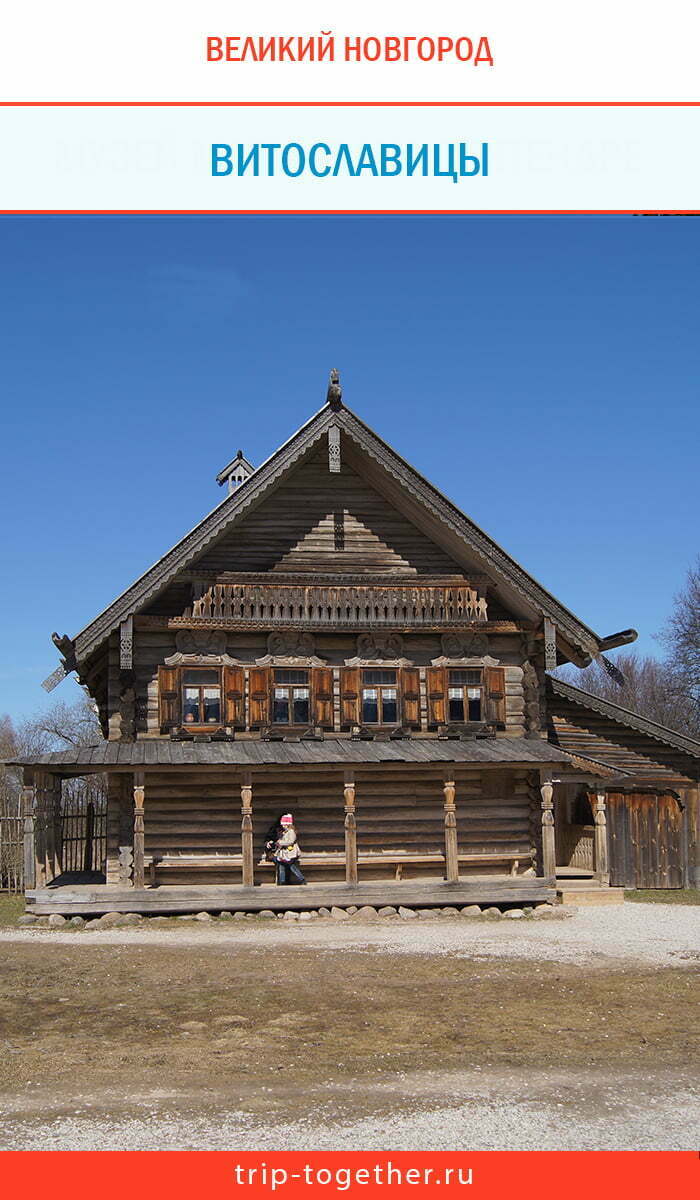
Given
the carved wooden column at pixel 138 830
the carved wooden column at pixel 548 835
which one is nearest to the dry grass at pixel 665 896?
the carved wooden column at pixel 548 835

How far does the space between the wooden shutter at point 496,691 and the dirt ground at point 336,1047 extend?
9167 millimetres

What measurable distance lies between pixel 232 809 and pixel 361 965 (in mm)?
9745

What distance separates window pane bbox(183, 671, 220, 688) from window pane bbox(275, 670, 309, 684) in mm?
1436

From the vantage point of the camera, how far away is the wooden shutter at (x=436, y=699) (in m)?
27.2

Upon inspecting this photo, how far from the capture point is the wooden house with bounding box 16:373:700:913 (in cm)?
2555

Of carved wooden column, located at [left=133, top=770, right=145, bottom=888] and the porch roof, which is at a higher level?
the porch roof

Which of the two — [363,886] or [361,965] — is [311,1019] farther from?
[363,886]

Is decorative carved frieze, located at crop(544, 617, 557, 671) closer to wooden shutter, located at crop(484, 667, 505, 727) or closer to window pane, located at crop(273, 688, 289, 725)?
wooden shutter, located at crop(484, 667, 505, 727)

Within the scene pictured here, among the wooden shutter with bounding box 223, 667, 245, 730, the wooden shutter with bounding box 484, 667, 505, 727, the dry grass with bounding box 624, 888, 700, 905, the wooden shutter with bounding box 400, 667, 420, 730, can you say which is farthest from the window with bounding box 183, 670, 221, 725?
the dry grass with bounding box 624, 888, 700, 905

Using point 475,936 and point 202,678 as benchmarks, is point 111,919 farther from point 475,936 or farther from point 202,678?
point 475,936

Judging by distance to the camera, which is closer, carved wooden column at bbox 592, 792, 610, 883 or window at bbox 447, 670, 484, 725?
carved wooden column at bbox 592, 792, 610, 883

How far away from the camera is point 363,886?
79.6 ft

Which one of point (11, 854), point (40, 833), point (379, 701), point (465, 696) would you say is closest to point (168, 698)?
point (40, 833)
